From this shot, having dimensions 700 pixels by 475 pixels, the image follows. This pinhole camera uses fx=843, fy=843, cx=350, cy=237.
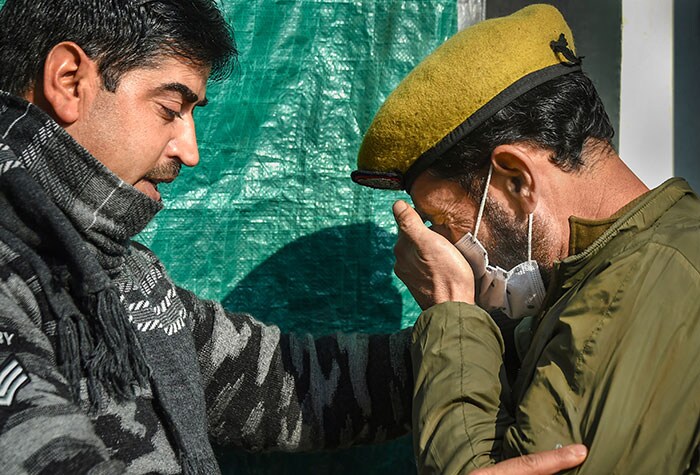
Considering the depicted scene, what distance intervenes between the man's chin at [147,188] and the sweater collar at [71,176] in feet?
0.31

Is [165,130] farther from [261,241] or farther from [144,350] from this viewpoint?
[261,241]

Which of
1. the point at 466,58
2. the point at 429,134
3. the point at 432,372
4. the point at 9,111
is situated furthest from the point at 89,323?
the point at 466,58

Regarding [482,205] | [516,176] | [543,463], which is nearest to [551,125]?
[516,176]

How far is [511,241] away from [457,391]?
17.3 inches

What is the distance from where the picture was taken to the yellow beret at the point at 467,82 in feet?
6.70

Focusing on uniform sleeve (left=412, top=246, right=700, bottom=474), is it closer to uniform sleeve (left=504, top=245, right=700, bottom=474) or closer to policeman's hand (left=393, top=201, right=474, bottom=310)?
uniform sleeve (left=504, top=245, right=700, bottom=474)

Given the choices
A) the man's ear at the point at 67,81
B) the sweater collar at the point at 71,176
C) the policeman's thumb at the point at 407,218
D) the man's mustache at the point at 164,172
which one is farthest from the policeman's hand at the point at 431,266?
the man's ear at the point at 67,81

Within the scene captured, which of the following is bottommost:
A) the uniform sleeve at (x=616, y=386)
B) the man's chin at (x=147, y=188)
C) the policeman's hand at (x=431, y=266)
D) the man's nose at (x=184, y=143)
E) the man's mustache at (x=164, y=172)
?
the uniform sleeve at (x=616, y=386)

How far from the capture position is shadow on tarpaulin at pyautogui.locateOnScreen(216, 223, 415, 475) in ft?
8.87

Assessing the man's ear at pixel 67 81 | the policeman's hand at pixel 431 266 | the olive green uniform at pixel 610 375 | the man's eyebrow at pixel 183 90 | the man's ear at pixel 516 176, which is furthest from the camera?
the policeman's hand at pixel 431 266

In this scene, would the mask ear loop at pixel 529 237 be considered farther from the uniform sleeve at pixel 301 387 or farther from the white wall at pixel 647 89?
the white wall at pixel 647 89

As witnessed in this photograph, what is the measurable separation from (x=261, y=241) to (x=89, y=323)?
3.35ft

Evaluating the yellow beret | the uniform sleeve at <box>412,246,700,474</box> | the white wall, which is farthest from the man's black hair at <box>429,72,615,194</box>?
the white wall

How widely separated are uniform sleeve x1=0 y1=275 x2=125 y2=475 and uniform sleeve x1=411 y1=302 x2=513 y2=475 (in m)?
0.72
